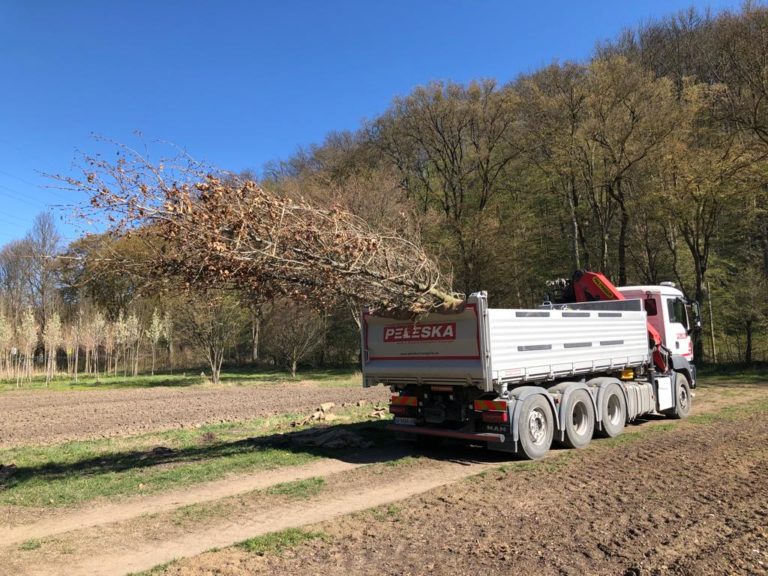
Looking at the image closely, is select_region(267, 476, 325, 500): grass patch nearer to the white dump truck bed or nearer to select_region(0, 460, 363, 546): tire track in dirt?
select_region(0, 460, 363, 546): tire track in dirt

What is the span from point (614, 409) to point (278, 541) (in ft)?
25.2

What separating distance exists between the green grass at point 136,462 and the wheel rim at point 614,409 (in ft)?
15.3

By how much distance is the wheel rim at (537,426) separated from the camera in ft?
28.2

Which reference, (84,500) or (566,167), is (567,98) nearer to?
(566,167)

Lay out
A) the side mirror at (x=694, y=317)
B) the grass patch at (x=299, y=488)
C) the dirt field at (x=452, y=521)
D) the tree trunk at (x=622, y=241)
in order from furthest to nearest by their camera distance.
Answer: the tree trunk at (x=622, y=241)
the side mirror at (x=694, y=317)
the grass patch at (x=299, y=488)
the dirt field at (x=452, y=521)

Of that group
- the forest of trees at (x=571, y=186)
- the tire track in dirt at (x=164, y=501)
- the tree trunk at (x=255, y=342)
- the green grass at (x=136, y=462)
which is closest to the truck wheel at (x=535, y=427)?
the tire track in dirt at (x=164, y=501)

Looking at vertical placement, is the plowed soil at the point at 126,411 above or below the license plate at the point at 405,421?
below

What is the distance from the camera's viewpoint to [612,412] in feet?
34.7

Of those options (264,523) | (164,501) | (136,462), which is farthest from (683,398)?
(136,462)

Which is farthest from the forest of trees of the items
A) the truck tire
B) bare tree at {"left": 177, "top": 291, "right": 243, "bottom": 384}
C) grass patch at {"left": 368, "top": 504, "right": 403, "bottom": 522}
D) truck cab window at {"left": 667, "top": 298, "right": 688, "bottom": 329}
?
grass patch at {"left": 368, "top": 504, "right": 403, "bottom": 522}

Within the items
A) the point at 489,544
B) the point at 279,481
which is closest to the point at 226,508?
the point at 279,481

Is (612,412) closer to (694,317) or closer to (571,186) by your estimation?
(694,317)

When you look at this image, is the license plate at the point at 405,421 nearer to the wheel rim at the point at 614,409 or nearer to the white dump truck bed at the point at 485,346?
the white dump truck bed at the point at 485,346

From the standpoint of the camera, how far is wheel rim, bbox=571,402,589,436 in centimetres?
960
